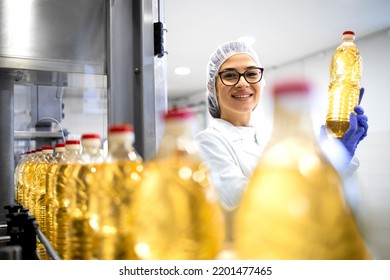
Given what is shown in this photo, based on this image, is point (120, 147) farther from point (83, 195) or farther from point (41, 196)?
point (41, 196)

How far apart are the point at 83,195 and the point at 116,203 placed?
122mm

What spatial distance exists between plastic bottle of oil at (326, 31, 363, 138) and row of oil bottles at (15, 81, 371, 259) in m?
0.68

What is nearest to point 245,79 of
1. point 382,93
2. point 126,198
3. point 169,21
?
point 126,198

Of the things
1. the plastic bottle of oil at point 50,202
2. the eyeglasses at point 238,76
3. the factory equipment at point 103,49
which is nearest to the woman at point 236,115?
the eyeglasses at point 238,76

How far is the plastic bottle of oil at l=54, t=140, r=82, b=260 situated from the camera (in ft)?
2.00

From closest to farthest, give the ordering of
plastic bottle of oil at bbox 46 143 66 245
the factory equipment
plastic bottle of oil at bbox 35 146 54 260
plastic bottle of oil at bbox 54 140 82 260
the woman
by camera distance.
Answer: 1. plastic bottle of oil at bbox 54 140 82 260
2. plastic bottle of oil at bbox 46 143 66 245
3. plastic bottle of oil at bbox 35 146 54 260
4. the factory equipment
5. the woman

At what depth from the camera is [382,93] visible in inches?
142

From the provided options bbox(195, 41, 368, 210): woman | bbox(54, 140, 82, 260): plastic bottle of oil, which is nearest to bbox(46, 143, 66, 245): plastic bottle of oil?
bbox(54, 140, 82, 260): plastic bottle of oil

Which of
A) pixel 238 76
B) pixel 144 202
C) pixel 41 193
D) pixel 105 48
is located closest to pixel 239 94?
pixel 238 76

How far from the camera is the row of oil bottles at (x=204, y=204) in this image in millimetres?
318

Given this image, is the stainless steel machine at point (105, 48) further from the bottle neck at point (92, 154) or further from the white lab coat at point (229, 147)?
the bottle neck at point (92, 154)

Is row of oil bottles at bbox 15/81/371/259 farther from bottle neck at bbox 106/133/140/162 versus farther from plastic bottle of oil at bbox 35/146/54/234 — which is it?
plastic bottle of oil at bbox 35/146/54/234

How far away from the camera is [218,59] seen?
1.39 meters

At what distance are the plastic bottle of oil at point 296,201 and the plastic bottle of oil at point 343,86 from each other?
2.24ft
